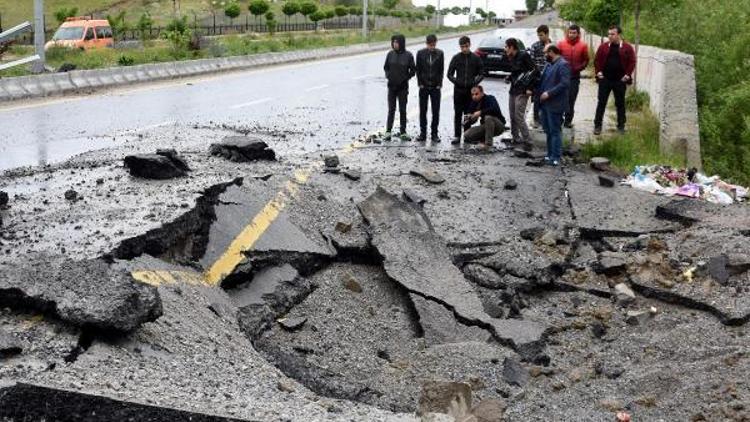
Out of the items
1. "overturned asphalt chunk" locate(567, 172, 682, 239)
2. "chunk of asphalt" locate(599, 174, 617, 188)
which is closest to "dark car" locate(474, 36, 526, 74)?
"chunk of asphalt" locate(599, 174, 617, 188)

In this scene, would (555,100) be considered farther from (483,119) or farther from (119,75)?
(119,75)

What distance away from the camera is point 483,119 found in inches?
493

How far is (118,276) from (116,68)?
19.7 meters

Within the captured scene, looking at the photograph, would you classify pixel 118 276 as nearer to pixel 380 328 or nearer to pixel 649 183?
pixel 380 328

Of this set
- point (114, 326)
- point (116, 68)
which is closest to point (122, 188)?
point (114, 326)

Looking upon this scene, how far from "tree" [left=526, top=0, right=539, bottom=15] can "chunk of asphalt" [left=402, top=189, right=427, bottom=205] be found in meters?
171

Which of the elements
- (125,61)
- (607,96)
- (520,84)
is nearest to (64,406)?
(520,84)

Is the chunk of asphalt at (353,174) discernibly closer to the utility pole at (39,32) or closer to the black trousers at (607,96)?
the black trousers at (607,96)

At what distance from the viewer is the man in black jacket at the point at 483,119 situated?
12289 millimetres

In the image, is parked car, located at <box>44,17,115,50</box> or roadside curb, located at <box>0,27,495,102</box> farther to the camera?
parked car, located at <box>44,17,115,50</box>

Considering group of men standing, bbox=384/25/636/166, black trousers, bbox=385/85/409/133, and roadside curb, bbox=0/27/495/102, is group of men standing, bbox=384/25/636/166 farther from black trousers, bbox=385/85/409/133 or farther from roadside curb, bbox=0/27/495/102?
roadside curb, bbox=0/27/495/102

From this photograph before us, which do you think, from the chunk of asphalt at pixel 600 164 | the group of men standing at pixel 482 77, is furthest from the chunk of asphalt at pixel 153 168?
the chunk of asphalt at pixel 600 164

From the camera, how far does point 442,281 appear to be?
7.03 meters

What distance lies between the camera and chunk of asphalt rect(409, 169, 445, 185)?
9492mm
